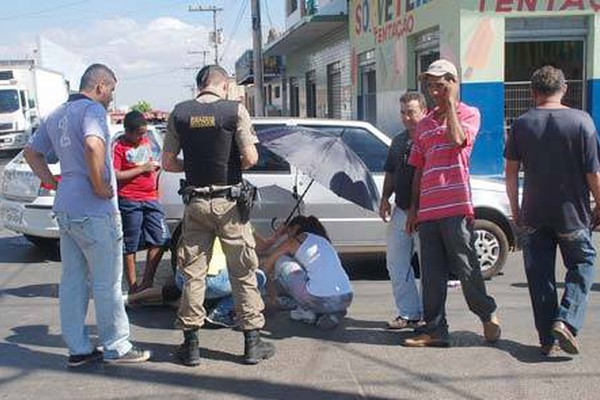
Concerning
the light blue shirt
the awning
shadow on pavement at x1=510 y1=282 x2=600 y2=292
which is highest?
the awning

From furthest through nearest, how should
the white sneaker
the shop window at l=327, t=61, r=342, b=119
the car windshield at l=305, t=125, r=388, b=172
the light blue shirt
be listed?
the shop window at l=327, t=61, r=342, b=119, the car windshield at l=305, t=125, r=388, b=172, the white sneaker, the light blue shirt

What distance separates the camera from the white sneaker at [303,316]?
5.93 metres

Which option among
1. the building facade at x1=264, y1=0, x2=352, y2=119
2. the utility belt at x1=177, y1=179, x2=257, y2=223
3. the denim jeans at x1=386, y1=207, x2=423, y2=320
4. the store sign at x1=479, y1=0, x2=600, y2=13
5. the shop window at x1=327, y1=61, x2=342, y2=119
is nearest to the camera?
the utility belt at x1=177, y1=179, x2=257, y2=223

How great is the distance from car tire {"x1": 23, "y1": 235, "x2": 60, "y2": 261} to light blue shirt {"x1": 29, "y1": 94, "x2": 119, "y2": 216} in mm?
4449

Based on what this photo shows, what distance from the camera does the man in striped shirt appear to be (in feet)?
16.1

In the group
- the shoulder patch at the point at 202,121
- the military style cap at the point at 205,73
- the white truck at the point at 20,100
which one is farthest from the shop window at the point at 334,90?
the shoulder patch at the point at 202,121

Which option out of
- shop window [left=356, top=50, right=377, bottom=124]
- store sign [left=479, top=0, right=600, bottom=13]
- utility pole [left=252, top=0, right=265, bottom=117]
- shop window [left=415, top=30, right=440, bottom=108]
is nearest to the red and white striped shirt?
store sign [left=479, top=0, right=600, bottom=13]

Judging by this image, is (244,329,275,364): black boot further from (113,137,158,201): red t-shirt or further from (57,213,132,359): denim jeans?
(113,137,158,201): red t-shirt

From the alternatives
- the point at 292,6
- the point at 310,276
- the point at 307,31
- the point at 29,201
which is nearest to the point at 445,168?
the point at 310,276

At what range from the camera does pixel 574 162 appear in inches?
192

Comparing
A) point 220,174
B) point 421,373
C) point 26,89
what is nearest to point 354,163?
point 220,174

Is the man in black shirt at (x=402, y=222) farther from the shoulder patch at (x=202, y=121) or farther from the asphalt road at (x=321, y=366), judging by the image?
the shoulder patch at (x=202, y=121)

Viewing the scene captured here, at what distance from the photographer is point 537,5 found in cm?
1292

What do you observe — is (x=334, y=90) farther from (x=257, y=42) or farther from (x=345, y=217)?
(x=345, y=217)
